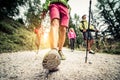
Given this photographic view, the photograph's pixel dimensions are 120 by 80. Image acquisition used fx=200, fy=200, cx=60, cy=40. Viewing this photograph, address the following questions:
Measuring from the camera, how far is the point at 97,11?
4581cm

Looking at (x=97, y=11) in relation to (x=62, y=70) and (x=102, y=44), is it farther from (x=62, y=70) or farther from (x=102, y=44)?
(x=62, y=70)

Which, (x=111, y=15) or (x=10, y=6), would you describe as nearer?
(x=10, y=6)

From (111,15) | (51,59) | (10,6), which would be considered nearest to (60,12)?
(51,59)

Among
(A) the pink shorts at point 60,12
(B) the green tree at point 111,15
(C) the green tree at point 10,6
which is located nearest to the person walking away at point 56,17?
(A) the pink shorts at point 60,12

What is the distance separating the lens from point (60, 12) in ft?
14.8

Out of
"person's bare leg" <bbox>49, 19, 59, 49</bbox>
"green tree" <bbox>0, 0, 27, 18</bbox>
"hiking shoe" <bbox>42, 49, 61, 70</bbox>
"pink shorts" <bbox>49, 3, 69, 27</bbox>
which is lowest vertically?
"hiking shoe" <bbox>42, 49, 61, 70</bbox>

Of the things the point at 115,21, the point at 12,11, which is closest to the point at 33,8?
the point at 115,21

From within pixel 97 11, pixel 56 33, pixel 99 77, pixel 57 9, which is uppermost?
pixel 97 11

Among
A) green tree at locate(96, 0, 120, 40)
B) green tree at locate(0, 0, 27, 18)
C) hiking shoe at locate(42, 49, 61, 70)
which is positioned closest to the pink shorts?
hiking shoe at locate(42, 49, 61, 70)

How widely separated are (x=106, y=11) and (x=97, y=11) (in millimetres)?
2150

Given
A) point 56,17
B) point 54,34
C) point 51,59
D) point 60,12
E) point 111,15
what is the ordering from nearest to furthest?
1. point 51,59
2. point 54,34
3. point 56,17
4. point 60,12
5. point 111,15

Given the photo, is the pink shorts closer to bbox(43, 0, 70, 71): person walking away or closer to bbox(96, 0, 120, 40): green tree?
bbox(43, 0, 70, 71): person walking away

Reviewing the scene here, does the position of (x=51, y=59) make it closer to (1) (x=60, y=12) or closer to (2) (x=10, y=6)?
(1) (x=60, y=12)

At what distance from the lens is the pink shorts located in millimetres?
4216
